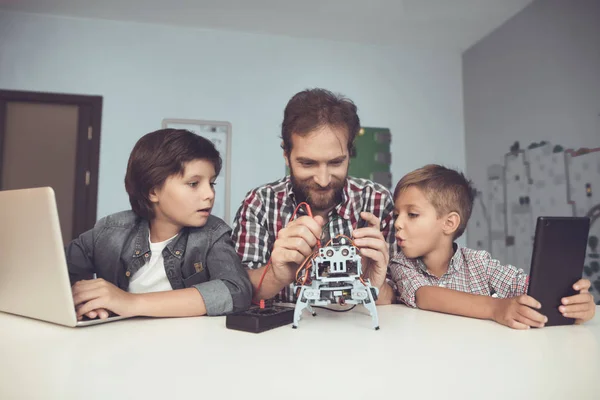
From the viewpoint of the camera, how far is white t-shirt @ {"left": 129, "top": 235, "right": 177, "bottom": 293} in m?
1.14

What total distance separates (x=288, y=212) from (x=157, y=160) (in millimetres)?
466

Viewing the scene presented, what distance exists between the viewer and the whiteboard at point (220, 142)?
122 inches

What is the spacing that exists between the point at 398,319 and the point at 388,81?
303cm

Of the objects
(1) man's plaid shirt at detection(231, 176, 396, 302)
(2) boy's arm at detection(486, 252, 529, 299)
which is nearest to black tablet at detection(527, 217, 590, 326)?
(2) boy's arm at detection(486, 252, 529, 299)

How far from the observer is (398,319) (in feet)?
2.68

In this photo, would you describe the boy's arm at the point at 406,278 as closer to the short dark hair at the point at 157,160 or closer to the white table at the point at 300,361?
the white table at the point at 300,361

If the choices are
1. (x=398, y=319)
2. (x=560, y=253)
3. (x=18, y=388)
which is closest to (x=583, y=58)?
(x=560, y=253)

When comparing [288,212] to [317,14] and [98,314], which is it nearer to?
[98,314]

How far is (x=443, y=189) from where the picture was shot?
4.04 ft

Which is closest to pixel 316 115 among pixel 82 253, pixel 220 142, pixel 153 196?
pixel 153 196

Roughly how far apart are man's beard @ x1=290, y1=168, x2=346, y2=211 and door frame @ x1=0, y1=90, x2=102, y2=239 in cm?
219

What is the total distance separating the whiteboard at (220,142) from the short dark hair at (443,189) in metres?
2.03

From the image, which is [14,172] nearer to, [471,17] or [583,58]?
[471,17]

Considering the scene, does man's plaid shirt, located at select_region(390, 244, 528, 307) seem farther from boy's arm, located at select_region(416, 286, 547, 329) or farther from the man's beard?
the man's beard
